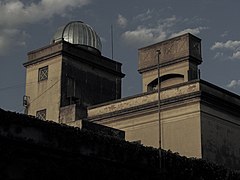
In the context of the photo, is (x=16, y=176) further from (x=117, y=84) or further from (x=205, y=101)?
(x=117, y=84)

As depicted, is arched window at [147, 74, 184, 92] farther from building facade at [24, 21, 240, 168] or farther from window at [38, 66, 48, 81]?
window at [38, 66, 48, 81]

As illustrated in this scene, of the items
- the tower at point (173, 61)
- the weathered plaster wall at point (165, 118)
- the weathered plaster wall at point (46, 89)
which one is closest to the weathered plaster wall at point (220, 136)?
the weathered plaster wall at point (165, 118)

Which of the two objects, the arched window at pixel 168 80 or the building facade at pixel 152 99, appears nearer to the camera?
the building facade at pixel 152 99

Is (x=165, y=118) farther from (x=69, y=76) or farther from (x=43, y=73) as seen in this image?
(x=43, y=73)

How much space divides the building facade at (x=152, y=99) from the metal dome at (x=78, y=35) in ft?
0.93

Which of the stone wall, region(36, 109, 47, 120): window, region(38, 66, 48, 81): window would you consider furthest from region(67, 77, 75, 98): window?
the stone wall

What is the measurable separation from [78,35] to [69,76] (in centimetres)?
364

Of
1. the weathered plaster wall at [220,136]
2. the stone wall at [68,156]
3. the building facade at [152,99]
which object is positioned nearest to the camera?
the stone wall at [68,156]

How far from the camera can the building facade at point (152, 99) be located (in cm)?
2798

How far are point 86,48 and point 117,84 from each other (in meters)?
3.46

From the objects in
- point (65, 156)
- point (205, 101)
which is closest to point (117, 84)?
point (205, 101)

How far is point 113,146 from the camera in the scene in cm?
1917

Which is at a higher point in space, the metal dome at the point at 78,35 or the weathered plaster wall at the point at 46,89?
the metal dome at the point at 78,35

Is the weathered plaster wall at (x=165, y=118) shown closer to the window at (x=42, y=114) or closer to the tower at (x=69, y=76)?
the tower at (x=69, y=76)
